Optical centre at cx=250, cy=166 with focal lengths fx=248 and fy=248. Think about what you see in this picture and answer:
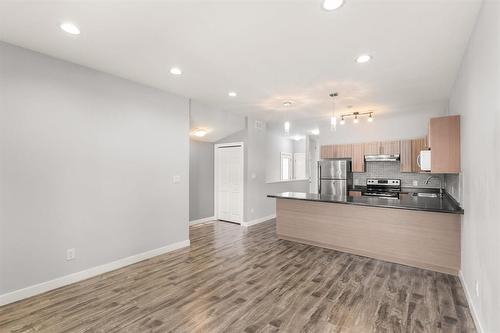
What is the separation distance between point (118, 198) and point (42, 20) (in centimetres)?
230

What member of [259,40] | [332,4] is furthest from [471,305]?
[259,40]

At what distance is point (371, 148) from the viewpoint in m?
6.52

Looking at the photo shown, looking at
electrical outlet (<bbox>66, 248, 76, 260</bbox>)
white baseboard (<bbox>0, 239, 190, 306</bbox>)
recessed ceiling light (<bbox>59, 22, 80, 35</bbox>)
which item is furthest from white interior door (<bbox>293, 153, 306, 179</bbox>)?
recessed ceiling light (<bbox>59, 22, 80, 35</bbox>)

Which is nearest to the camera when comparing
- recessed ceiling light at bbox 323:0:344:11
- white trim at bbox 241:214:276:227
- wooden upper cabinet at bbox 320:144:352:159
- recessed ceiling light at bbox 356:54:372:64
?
recessed ceiling light at bbox 323:0:344:11

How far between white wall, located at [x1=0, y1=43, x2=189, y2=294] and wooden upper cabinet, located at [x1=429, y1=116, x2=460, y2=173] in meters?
3.99

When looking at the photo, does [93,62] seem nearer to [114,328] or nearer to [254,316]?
[114,328]

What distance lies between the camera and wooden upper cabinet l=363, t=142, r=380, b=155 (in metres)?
6.43

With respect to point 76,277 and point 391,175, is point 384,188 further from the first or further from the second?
point 76,277

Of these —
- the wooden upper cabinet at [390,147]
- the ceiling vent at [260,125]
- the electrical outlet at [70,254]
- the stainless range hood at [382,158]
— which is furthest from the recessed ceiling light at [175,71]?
the wooden upper cabinet at [390,147]

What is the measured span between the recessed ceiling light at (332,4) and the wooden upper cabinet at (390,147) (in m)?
5.10

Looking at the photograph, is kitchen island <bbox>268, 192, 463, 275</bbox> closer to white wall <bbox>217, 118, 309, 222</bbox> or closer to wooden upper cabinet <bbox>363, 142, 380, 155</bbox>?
white wall <bbox>217, 118, 309, 222</bbox>

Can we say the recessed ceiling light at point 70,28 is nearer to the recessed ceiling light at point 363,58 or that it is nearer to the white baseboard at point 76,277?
the white baseboard at point 76,277

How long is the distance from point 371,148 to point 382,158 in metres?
0.42

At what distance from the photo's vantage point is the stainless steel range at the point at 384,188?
6165 mm
